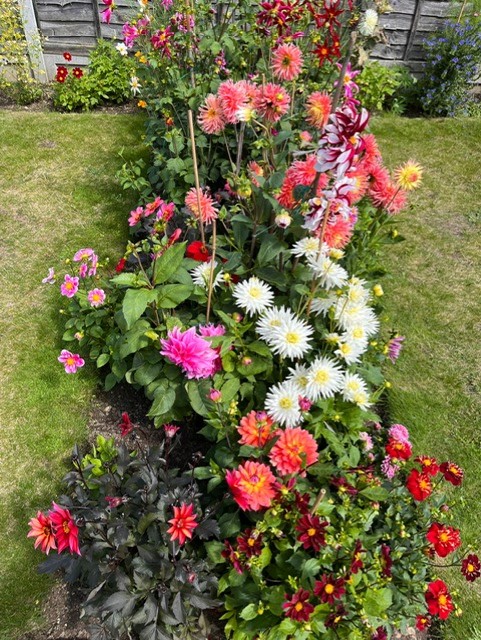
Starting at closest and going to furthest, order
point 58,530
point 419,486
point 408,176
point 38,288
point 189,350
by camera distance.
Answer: point 58,530 < point 419,486 < point 189,350 < point 408,176 < point 38,288

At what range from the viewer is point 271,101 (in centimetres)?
207

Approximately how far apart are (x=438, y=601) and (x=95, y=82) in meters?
4.57

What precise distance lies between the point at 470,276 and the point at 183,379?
2.03 m

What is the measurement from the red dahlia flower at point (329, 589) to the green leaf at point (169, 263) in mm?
1143

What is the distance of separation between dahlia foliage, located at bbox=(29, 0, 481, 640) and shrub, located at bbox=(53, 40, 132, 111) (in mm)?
2836

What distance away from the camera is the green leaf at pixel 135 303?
6.18 feet

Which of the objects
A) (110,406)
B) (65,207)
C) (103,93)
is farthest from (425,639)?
(103,93)

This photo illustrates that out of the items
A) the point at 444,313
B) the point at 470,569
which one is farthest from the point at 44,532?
the point at 444,313

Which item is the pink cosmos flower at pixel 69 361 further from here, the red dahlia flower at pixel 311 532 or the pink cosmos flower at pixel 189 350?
the red dahlia flower at pixel 311 532

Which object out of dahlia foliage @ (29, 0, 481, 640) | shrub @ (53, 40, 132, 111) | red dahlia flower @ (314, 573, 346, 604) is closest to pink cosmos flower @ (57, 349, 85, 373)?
dahlia foliage @ (29, 0, 481, 640)

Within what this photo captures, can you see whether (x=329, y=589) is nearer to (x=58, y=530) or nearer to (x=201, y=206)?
(x=58, y=530)

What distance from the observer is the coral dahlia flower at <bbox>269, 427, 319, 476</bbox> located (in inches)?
61.9

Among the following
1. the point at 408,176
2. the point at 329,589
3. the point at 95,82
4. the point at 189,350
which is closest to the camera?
the point at 329,589

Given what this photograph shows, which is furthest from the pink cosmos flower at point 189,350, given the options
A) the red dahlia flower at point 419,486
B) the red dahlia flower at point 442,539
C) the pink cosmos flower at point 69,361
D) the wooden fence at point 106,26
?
the wooden fence at point 106,26
